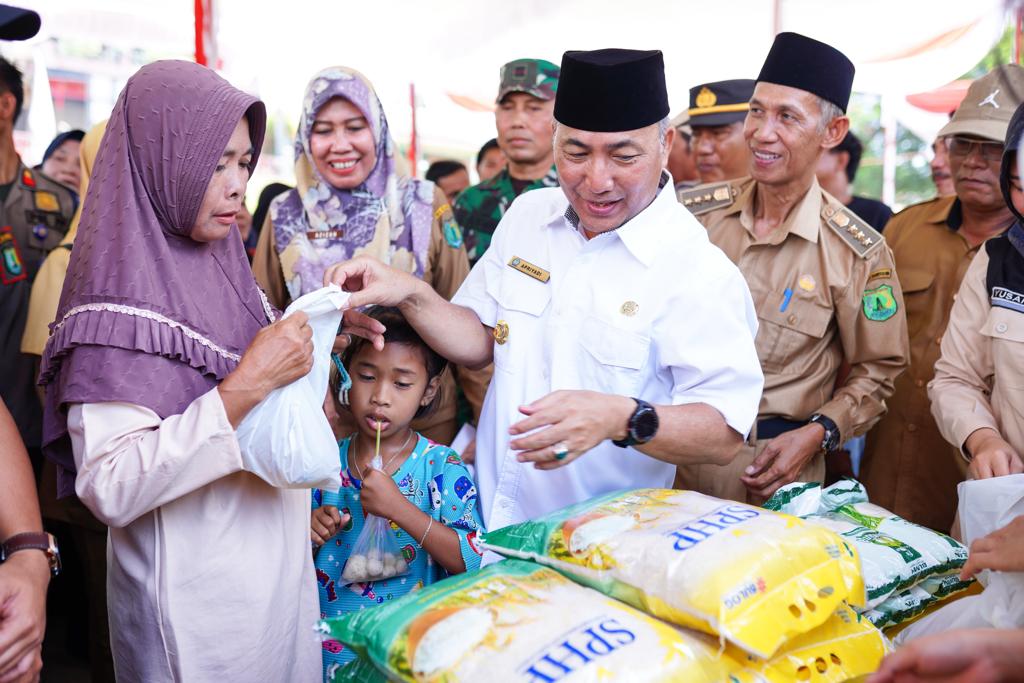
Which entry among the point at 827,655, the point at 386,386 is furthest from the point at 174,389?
the point at 827,655

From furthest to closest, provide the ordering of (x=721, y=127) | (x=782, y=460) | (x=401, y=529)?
(x=721, y=127) < (x=782, y=460) < (x=401, y=529)

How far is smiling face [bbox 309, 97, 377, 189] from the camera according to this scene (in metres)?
2.99

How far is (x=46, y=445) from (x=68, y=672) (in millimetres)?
2269

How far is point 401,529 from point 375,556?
0.30ft

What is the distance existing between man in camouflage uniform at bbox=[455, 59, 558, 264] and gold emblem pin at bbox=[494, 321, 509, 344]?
4.48 feet

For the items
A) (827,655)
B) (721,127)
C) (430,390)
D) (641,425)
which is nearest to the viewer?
(827,655)

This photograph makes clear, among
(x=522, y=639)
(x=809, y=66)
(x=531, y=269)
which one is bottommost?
(x=522, y=639)

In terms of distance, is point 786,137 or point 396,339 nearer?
point 396,339

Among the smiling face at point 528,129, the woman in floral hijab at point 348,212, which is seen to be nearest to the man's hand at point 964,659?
the woman in floral hijab at point 348,212

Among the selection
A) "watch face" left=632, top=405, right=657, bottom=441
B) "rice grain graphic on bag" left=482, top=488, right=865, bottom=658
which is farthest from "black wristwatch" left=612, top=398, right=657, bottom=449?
"rice grain graphic on bag" left=482, top=488, right=865, bottom=658

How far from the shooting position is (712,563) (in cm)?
138

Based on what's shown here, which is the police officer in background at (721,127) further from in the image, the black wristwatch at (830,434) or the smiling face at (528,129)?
the black wristwatch at (830,434)

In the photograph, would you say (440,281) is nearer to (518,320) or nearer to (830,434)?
→ (518,320)

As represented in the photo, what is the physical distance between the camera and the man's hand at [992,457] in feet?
6.31
